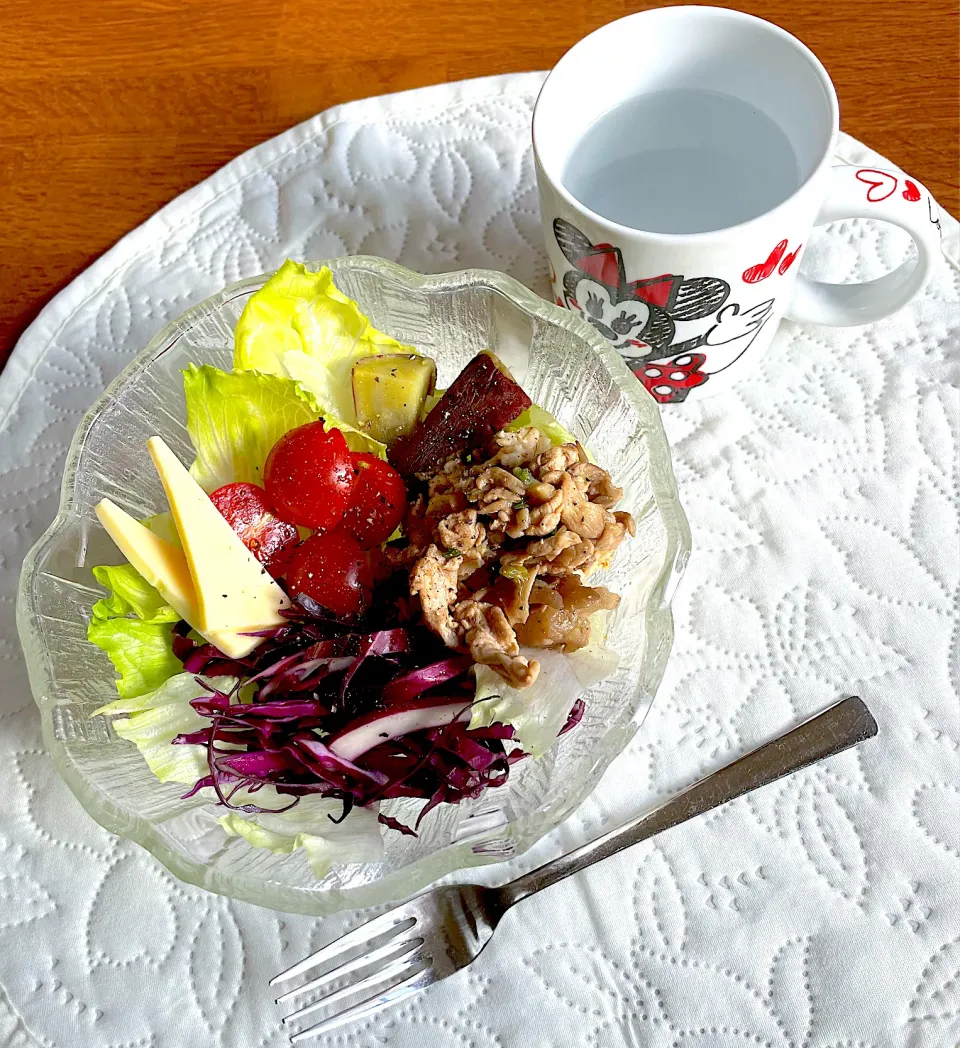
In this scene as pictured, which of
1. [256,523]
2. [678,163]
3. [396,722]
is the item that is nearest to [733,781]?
[396,722]

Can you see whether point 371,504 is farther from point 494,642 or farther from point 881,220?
point 881,220

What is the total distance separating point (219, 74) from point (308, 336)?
590 mm

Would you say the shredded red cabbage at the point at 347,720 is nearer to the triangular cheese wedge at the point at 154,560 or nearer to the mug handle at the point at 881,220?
the triangular cheese wedge at the point at 154,560

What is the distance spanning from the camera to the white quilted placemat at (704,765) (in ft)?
3.38

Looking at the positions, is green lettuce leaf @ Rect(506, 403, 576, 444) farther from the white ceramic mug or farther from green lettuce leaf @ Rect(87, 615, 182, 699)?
green lettuce leaf @ Rect(87, 615, 182, 699)

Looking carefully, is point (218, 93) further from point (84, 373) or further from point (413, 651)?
point (413, 651)

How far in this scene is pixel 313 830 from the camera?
1.01m

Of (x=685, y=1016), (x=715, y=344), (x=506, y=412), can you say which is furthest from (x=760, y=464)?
(x=685, y=1016)

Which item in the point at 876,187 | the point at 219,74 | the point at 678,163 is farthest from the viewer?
the point at 219,74

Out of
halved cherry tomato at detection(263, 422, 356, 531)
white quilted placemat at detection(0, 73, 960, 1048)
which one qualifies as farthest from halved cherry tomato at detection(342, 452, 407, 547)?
white quilted placemat at detection(0, 73, 960, 1048)

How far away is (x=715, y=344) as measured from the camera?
1146 millimetres

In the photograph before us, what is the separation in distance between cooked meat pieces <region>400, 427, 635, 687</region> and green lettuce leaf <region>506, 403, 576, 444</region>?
8 centimetres

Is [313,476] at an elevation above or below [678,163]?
below

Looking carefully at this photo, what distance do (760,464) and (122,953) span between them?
3.00ft
